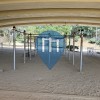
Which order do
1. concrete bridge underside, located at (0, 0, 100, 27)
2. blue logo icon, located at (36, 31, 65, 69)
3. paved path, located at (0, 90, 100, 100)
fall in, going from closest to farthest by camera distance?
1. paved path, located at (0, 90, 100, 100)
2. concrete bridge underside, located at (0, 0, 100, 27)
3. blue logo icon, located at (36, 31, 65, 69)

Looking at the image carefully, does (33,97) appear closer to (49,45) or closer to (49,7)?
(49,45)

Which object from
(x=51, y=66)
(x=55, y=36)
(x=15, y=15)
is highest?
(x=15, y=15)

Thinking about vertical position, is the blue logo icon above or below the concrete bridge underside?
below

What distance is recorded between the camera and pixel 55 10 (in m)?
17.1

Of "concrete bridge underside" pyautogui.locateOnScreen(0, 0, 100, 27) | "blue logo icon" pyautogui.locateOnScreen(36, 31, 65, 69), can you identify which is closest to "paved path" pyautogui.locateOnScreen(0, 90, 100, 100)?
"concrete bridge underside" pyautogui.locateOnScreen(0, 0, 100, 27)

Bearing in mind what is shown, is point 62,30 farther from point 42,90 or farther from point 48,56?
point 42,90

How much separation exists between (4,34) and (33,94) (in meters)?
39.2

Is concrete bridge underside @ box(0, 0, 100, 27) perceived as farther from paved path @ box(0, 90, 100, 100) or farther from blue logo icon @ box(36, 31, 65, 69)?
paved path @ box(0, 90, 100, 100)

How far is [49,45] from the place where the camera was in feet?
48.3

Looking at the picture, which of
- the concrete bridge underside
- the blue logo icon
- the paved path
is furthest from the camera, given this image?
the blue logo icon

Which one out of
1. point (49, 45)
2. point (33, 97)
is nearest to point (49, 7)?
point (49, 45)

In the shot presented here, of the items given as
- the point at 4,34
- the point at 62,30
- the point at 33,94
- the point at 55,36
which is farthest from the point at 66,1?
the point at 4,34

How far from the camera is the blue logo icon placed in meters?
14.6

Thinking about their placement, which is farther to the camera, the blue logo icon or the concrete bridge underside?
the blue logo icon
